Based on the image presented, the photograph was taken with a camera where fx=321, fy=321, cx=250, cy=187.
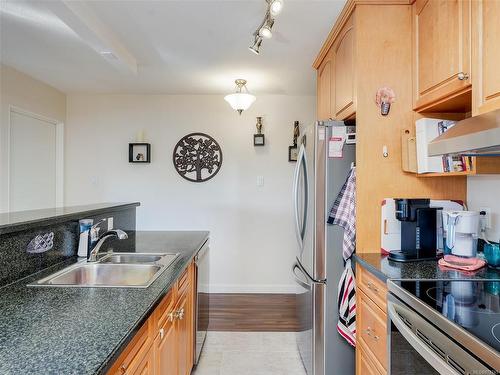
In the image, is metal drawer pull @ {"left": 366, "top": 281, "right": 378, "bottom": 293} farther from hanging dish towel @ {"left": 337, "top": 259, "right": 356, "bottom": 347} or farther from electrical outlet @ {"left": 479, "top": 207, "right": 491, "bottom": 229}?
electrical outlet @ {"left": 479, "top": 207, "right": 491, "bottom": 229}

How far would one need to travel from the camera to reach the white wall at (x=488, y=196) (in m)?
1.71

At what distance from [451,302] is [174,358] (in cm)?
125

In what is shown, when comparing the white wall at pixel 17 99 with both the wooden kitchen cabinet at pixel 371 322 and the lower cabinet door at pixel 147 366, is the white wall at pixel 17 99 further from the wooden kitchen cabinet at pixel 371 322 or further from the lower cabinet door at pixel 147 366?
the wooden kitchen cabinet at pixel 371 322

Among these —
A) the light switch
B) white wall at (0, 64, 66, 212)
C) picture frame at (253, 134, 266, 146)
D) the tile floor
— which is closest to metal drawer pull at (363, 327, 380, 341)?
the tile floor

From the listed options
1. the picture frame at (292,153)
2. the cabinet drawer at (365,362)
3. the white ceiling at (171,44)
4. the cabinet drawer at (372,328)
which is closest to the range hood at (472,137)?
the cabinet drawer at (372,328)

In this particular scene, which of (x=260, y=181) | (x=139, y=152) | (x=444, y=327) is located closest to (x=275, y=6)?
(x=444, y=327)

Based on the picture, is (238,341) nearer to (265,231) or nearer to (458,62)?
(265,231)

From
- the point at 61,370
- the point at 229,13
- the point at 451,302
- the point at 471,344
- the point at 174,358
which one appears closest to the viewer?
the point at 61,370

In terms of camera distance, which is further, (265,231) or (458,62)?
(265,231)

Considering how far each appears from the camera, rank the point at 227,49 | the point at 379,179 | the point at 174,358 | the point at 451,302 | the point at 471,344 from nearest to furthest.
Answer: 1. the point at 471,344
2. the point at 451,302
3. the point at 174,358
4. the point at 379,179
5. the point at 227,49

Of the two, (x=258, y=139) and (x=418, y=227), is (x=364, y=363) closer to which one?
(x=418, y=227)

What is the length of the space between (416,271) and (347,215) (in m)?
0.48

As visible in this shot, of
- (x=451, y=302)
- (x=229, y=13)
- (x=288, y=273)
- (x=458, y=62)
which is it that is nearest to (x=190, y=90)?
(x=229, y=13)

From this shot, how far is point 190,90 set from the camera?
11.9ft
